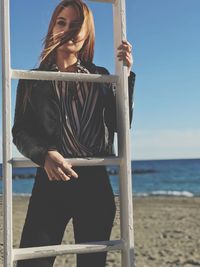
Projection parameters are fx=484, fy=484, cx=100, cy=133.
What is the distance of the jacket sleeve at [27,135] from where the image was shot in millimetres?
1571

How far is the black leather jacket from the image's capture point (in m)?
1.57

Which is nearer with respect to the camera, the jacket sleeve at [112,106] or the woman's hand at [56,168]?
the woman's hand at [56,168]

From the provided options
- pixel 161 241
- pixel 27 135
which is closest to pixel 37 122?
pixel 27 135

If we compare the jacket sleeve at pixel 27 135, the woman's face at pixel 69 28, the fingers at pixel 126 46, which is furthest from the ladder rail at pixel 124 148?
the jacket sleeve at pixel 27 135

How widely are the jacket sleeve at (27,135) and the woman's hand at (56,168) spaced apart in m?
0.02

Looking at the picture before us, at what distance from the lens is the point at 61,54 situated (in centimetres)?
169

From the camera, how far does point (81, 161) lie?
1.62 metres

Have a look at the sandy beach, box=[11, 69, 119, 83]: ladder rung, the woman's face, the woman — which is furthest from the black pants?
the sandy beach

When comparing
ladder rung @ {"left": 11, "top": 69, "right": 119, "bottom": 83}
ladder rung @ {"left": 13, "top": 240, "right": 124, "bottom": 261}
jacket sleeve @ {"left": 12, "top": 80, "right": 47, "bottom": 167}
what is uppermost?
ladder rung @ {"left": 11, "top": 69, "right": 119, "bottom": 83}

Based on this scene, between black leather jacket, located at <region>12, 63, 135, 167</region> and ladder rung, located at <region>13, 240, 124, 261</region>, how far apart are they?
28 centimetres

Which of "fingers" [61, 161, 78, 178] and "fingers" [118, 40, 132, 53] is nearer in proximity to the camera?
"fingers" [61, 161, 78, 178]

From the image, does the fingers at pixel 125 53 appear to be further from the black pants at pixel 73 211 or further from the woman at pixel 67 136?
the black pants at pixel 73 211

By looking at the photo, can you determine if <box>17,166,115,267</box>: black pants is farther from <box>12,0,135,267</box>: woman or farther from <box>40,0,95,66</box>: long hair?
<box>40,0,95,66</box>: long hair

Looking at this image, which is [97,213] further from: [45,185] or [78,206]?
[45,185]
